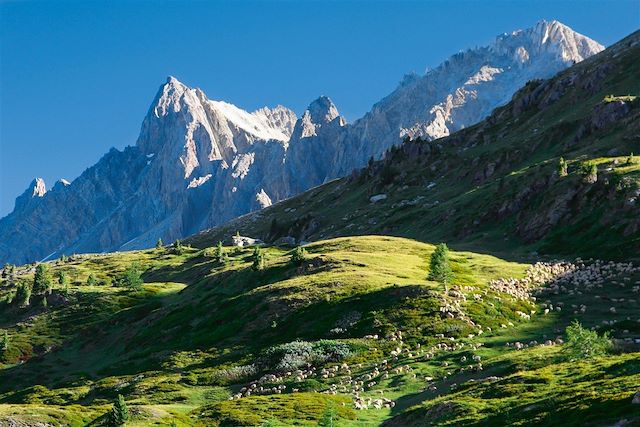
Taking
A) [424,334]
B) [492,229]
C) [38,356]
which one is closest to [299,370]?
[424,334]

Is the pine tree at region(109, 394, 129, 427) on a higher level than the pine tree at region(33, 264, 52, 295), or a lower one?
lower

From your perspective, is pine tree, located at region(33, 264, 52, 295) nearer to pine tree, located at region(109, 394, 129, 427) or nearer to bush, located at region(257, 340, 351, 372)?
bush, located at region(257, 340, 351, 372)

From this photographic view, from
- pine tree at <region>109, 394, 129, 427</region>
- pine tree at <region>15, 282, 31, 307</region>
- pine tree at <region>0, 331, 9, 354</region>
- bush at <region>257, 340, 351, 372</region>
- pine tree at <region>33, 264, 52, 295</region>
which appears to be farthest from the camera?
pine tree at <region>33, 264, 52, 295</region>

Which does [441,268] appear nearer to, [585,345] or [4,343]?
[585,345]

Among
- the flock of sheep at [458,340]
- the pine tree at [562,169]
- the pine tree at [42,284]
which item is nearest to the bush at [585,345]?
the flock of sheep at [458,340]

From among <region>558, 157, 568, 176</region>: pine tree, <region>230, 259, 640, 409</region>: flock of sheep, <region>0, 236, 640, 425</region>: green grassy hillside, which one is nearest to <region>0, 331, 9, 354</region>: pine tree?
<region>0, 236, 640, 425</region>: green grassy hillside

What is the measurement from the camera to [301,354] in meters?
64.4

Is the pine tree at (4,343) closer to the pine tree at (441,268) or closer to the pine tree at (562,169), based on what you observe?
the pine tree at (441,268)

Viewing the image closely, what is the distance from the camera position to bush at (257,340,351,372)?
206ft

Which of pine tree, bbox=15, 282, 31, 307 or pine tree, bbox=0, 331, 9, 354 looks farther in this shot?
pine tree, bbox=15, 282, 31, 307

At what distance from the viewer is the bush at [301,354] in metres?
62.8

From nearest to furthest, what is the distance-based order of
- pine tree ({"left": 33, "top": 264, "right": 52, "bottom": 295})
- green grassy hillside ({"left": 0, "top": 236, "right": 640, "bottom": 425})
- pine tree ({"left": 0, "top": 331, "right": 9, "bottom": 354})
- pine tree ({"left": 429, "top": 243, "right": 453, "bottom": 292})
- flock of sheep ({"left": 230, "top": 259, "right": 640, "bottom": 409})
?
1. green grassy hillside ({"left": 0, "top": 236, "right": 640, "bottom": 425})
2. flock of sheep ({"left": 230, "top": 259, "right": 640, "bottom": 409})
3. pine tree ({"left": 429, "top": 243, "right": 453, "bottom": 292})
4. pine tree ({"left": 0, "top": 331, "right": 9, "bottom": 354})
5. pine tree ({"left": 33, "top": 264, "right": 52, "bottom": 295})

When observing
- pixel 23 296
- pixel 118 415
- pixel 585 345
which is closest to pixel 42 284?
pixel 23 296

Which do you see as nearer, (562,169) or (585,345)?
(585,345)
